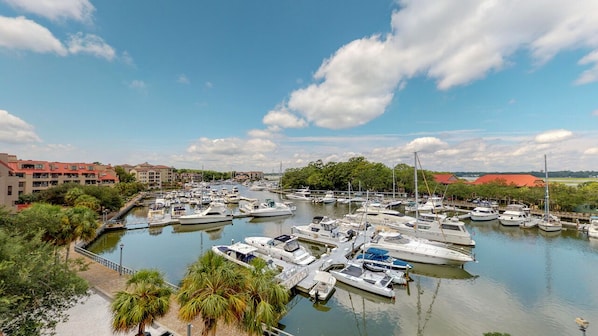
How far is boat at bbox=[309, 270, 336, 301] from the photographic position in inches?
575

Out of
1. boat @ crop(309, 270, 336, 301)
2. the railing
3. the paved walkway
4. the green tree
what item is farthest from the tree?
boat @ crop(309, 270, 336, 301)

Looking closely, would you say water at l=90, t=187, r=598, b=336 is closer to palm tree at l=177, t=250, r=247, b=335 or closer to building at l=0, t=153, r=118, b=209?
palm tree at l=177, t=250, r=247, b=335

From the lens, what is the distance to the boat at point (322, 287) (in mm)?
14602

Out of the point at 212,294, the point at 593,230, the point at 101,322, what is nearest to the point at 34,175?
the point at 101,322

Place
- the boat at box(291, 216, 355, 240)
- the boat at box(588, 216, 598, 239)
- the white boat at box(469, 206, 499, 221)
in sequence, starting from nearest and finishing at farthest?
the boat at box(291, 216, 355, 240), the boat at box(588, 216, 598, 239), the white boat at box(469, 206, 499, 221)

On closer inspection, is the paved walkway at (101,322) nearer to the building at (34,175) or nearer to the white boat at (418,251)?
the white boat at (418,251)

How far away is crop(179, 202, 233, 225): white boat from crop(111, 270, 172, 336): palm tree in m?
28.9

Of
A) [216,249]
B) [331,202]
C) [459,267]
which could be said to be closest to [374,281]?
[459,267]

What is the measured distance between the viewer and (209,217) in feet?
118

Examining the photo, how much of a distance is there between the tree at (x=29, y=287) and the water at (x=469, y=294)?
351 inches

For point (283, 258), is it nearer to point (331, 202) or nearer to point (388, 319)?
point (388, 319)

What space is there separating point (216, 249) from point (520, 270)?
2405 centimetres

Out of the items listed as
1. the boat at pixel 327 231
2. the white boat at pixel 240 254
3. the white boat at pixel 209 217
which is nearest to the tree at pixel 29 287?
the white boat at pixel 240 254

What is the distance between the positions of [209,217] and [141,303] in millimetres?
30037
